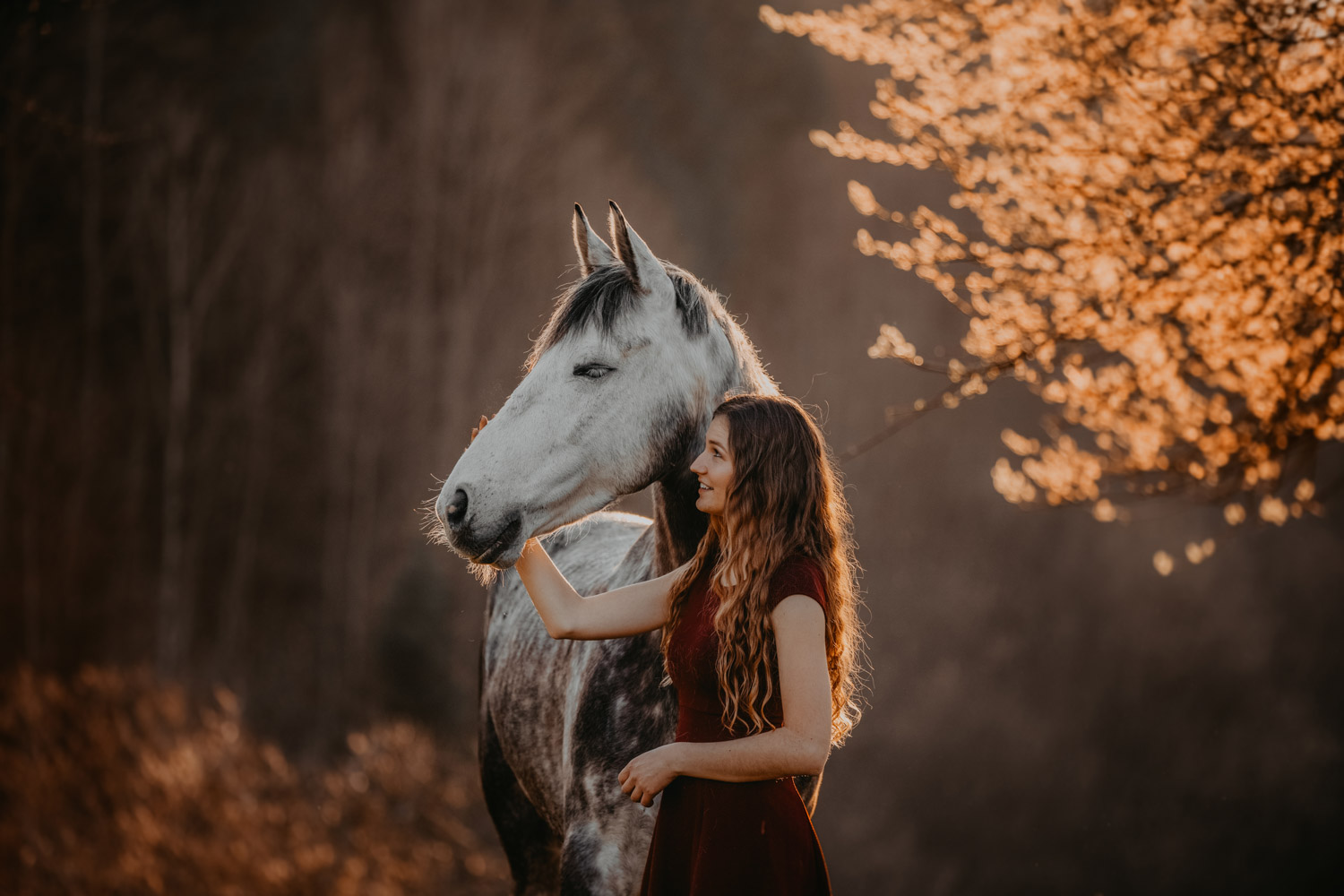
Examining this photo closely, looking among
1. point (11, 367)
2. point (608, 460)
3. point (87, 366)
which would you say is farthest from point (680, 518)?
point (87, 366)

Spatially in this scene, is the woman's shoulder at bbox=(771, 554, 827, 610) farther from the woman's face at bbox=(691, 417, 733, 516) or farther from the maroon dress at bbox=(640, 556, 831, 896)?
the woman's face at bbox=(691, 417, 733, 516)

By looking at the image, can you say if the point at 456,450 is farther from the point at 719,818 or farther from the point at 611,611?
the point at 719,818

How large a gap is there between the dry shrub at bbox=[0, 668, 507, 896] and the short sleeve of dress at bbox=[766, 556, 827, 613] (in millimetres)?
5734

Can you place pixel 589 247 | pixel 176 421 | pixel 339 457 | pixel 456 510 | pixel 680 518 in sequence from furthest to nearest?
1. pixel 339 457
2. pixel 176 421
3. pixel 589 247
4. pixel 680 518
5. pixel 456 510

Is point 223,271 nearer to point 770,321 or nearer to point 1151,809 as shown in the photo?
point 770,321

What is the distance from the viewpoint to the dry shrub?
5.78m

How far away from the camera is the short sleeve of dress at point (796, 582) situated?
1507 millimetres

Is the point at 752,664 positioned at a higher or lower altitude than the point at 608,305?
lower

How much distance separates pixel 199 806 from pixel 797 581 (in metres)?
7.00

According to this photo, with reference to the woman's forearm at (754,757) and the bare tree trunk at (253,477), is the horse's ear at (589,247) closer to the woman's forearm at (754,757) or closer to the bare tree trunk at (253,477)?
the woman's forearm at (754,757)

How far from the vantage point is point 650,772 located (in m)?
1.51

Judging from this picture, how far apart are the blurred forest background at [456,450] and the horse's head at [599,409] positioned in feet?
24.3

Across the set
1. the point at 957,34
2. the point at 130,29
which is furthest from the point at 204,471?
the point at 957,34

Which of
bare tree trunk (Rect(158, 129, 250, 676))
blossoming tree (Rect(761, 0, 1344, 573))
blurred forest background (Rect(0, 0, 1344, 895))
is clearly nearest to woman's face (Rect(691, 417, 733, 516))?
blossoming tree (Rect(761, 0, 1344, 573))
